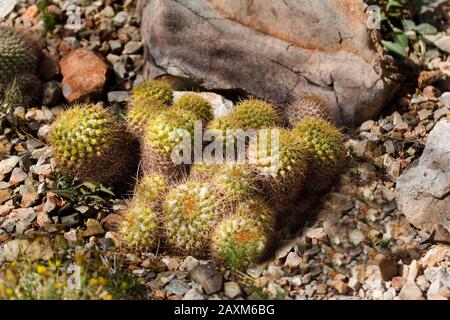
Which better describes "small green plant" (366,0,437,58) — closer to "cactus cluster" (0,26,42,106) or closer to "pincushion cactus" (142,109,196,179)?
"pincushion cactus" (142,109,196,179)

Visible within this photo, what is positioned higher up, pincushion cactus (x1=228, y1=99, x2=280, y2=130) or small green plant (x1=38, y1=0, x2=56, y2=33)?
pincushion cactus (x1=228, y1=99, x2=280, y2=130)

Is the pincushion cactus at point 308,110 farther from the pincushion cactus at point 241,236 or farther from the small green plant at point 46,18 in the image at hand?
the small green plant at point 46,18

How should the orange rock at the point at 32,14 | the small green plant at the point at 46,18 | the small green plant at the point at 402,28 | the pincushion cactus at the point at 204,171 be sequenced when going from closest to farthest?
the pincushion cactus at the point at 204,171 < the small green plant at the point at 402,28 < the small green plant at the point at 46,18 < the orange rock at the point at 32,14

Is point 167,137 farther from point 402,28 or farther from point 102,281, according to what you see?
point 402,28

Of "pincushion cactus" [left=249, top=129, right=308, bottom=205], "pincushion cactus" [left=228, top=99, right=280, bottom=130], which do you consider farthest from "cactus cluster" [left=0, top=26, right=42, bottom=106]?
"pincushion cactus" [left=249, top=129, right=308, bottom=205]

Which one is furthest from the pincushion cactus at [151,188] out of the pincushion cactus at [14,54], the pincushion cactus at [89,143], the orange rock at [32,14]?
the orange rock at [32,14]
